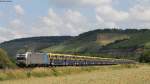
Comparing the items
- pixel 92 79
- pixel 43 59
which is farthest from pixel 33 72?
pixel 43 59

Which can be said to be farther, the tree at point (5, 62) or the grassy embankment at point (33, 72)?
the tree at point (5, 62)

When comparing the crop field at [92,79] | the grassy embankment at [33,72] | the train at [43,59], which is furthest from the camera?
the train at [43,59]

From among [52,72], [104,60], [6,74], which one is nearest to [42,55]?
[52,72]

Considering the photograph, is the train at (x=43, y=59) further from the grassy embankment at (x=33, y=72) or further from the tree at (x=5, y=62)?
the grassy embankment at (x=33, y=72)

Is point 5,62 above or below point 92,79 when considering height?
above

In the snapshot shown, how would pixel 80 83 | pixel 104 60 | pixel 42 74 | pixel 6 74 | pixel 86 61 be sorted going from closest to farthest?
pixel 80 83, pixel 6 74, pixel 42 74, pixel 86 61, pixel 104 60

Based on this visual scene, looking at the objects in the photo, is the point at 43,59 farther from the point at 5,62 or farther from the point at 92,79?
the point at 92,79

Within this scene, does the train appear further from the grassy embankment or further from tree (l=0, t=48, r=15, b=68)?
the grassy embankment

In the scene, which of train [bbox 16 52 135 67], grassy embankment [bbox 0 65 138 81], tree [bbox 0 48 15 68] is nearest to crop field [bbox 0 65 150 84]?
grassy embankment [bbox 0 65 138 81]

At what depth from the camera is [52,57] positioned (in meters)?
91.4

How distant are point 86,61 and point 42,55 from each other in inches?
858

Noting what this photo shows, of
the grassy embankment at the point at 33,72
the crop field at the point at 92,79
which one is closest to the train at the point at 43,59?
Result: the grassy embankment at the point at 33,72

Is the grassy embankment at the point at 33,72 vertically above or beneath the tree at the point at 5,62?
beneath

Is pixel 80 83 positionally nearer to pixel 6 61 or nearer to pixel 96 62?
pixel 6 61
